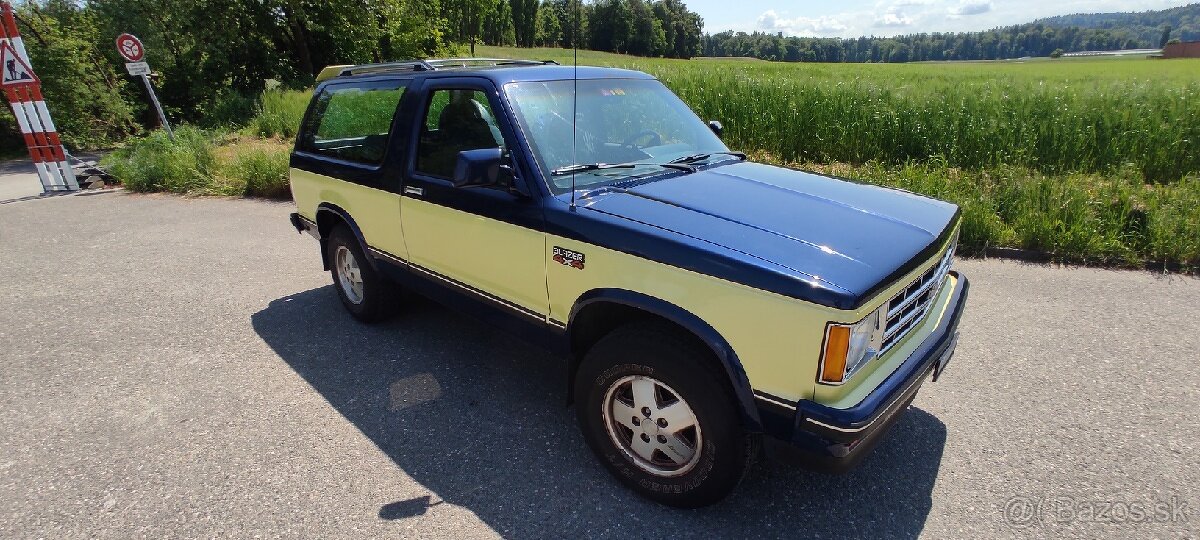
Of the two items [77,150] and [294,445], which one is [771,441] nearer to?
[294,445]

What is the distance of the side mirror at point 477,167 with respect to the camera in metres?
2.66

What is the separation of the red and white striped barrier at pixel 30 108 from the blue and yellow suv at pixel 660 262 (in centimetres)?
1036

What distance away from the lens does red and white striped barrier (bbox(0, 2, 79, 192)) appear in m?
9.78

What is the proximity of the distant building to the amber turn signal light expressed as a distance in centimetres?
9558

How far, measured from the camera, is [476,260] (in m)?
3.19

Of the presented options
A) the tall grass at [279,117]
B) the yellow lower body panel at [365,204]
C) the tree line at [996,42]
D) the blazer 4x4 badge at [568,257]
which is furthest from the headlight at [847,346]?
the tree line at [996,42]

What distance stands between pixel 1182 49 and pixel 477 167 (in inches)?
3948

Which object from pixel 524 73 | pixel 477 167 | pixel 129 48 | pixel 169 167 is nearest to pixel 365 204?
pixel 524 73

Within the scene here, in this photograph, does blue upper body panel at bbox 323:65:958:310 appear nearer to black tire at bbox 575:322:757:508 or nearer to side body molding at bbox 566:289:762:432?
side body molding at bbox 566:289:762:432

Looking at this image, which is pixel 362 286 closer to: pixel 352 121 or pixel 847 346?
pixel 352 121

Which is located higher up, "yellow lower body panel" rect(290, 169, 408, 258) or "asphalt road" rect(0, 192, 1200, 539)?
"yellow lower body panel" rect(290, 169, 408, 258)

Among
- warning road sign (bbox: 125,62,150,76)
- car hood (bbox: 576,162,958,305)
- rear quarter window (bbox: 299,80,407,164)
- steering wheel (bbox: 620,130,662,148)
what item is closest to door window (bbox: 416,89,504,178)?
rear quarter window (bbox: 299,80,407,164)

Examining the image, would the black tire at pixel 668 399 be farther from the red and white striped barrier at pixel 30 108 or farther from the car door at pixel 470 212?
the red and white striped barrier at pixel 30 108

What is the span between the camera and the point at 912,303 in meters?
2.46
